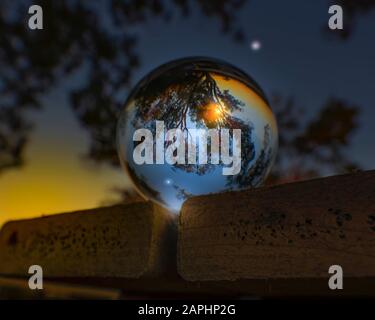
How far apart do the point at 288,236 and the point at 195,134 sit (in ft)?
0.93

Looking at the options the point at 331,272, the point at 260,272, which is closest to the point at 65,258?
the point at 260,272

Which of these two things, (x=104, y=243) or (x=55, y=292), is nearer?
(x=55, y=292)

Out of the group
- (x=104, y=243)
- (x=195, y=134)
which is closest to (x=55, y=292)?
(x=104, y=243)

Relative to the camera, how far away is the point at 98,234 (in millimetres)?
921

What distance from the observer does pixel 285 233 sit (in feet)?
2.34

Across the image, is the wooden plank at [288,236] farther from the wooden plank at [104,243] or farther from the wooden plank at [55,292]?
the wooden plank at [55,292]

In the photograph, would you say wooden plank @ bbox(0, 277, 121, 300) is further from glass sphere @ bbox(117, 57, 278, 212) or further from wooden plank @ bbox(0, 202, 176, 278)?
glass sphere @ bbox(117, 57, 278, 212)

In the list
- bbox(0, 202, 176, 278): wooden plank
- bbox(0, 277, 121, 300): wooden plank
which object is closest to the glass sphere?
bbox(0, 202, 176, 278): wooden plank

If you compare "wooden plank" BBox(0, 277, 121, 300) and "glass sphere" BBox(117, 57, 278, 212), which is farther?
"glass sphere" BBox(117, 57, 278, 212)

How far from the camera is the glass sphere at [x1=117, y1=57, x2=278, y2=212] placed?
2.90ft

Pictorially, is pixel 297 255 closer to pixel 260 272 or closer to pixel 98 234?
pixel 260 272

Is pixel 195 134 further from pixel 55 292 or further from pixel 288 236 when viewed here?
pixel 55 292

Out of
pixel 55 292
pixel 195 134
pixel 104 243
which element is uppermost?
pixel 195 134
